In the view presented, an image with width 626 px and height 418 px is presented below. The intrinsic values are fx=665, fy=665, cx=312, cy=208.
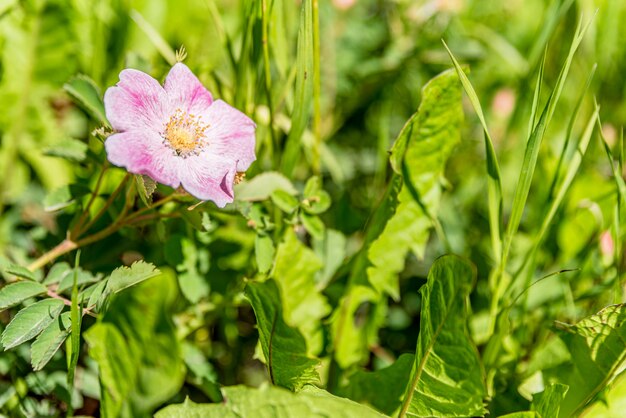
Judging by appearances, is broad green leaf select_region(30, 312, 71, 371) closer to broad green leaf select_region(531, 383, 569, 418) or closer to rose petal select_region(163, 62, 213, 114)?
rose petal select_region(163, 62, 213, 114)

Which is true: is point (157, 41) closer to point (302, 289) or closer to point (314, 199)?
point (314, 199)

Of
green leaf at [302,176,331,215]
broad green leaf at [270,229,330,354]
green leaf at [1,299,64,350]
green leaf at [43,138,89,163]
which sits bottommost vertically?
broad green leaf at [270,229,330,354]

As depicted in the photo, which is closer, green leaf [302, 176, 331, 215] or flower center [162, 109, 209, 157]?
flower center [162, 109, 209, 157]

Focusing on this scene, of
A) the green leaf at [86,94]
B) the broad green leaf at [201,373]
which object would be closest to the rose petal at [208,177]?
the green leaf at [86,94]

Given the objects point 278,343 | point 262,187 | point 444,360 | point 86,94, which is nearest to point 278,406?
point 278,343

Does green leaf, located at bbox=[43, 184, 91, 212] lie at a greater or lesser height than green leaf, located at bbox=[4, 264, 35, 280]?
greater

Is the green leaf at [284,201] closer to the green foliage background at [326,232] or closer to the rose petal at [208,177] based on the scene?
the green foliage background at [326,232]

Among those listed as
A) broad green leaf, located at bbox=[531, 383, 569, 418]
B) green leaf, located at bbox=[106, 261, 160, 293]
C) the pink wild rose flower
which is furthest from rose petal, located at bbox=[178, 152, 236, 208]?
broad green leaf, located at bbox=[531, 383, 569, 418]

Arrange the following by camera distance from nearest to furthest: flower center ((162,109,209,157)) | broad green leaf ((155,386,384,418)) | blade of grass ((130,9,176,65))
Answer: broad green leaf ((155,386,384,418)) → flower center ((162,109,209,157)) → blade of grass ((130,9,176,65))
